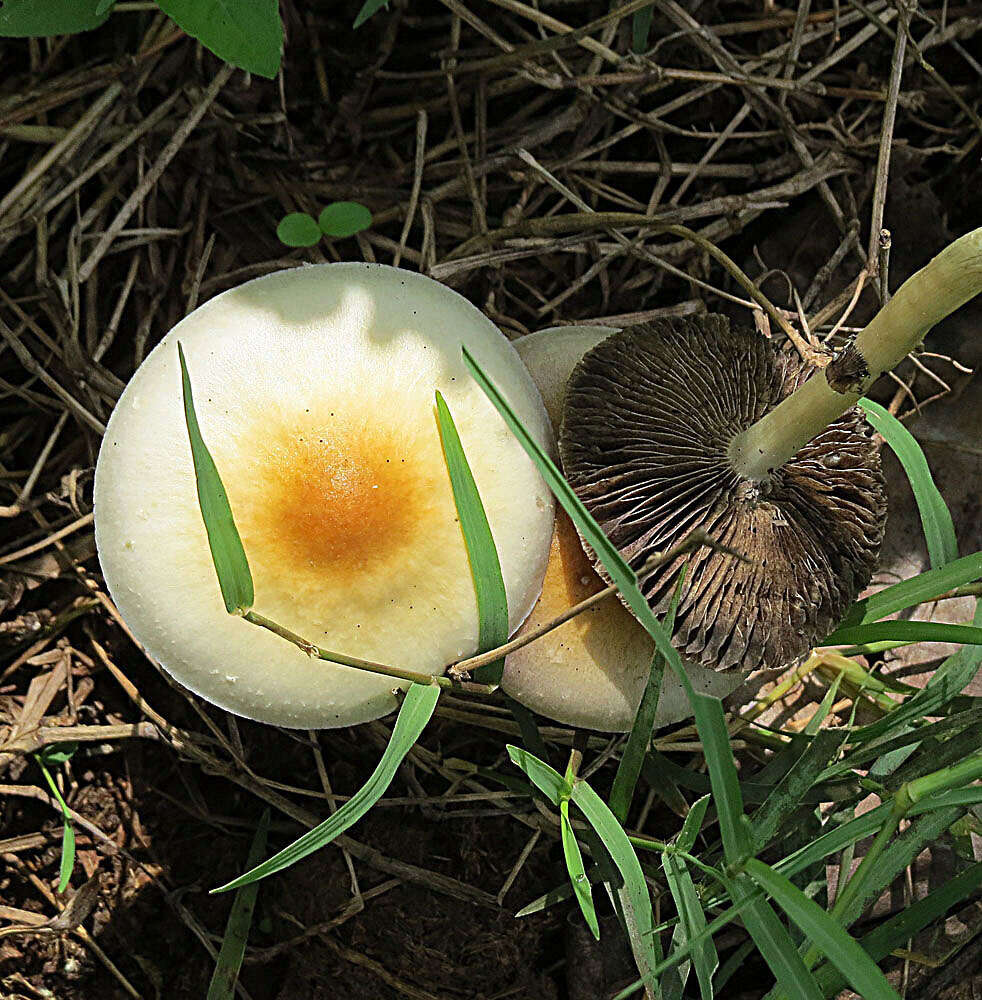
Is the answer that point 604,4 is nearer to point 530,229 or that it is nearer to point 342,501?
point 530,229

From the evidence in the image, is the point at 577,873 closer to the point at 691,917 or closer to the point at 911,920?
the point at 691,917

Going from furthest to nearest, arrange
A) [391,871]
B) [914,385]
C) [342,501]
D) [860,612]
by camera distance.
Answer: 1. [914,385]
2. [391,871]
3. [860,612]
4. [342,501]

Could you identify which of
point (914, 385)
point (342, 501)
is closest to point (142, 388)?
point (342, 501)

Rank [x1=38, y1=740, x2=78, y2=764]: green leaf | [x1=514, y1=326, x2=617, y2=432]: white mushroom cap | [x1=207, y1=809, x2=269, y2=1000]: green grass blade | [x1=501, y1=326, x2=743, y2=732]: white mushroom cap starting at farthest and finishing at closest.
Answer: [x1=38, y1=740, x2=78, y2=764]: green leaf, [x1=207, y1=809, x2=269, y2=1000]: green grass blade, [x1=514, y1=326, x2=617, y2=432]: white mushroom cap, [x1=501, y1=326, x2=743, y2=732]: white mushroom cap

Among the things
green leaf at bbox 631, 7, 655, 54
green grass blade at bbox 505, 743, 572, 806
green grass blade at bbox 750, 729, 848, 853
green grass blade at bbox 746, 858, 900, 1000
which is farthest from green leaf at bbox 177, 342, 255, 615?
green leaf at bbox 631, 7, 655, 54

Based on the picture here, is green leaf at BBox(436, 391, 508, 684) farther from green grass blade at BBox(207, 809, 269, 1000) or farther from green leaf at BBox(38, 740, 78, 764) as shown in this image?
green leaf at BBox(38, 740, 78, 764)

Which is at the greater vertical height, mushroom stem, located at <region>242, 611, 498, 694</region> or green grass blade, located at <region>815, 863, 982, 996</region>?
mushroom stem, located at <region>242, 611, 498, 694</region>
